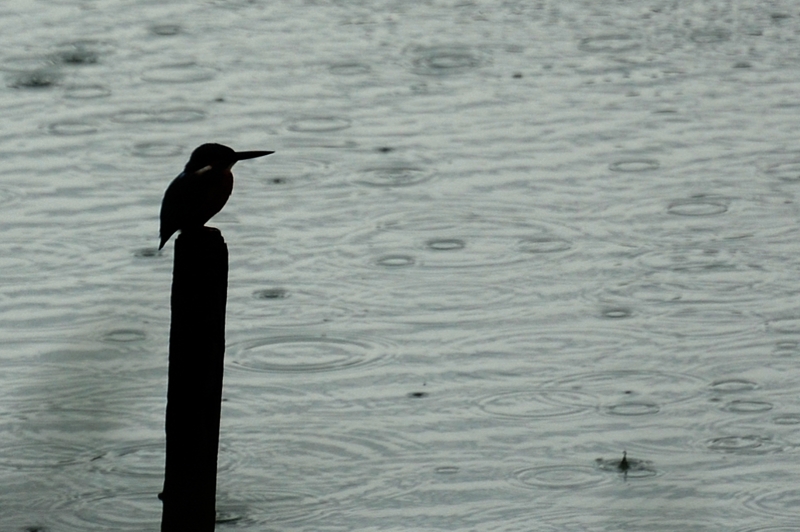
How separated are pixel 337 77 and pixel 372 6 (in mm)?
1386

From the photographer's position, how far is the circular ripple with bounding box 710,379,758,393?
552 cm

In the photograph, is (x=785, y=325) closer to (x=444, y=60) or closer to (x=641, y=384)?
(x=641, y=384)

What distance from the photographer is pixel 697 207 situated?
6.95m

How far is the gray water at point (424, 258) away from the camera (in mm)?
4949

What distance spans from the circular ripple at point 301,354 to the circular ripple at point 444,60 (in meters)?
2.93

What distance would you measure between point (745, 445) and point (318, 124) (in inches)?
127

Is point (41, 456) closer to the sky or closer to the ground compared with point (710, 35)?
closer to the ground

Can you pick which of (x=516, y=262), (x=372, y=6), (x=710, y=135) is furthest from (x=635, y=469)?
(x=372, y=6)

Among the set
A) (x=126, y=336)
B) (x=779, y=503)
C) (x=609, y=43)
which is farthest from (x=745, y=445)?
(x=609, y=43)

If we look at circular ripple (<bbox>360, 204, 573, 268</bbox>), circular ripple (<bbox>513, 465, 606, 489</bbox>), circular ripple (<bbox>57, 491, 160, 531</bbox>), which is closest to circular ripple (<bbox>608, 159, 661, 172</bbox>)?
circular ripple (<bbox>360, 204, 573, 268</bbox>)

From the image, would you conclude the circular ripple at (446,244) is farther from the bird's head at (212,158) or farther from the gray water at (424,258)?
the bird's head at (212,158)

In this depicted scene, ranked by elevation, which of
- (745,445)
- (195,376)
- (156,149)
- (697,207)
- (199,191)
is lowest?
(745,445)

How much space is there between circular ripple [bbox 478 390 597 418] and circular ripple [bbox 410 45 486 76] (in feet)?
10.8

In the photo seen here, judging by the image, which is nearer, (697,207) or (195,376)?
(195,376)
